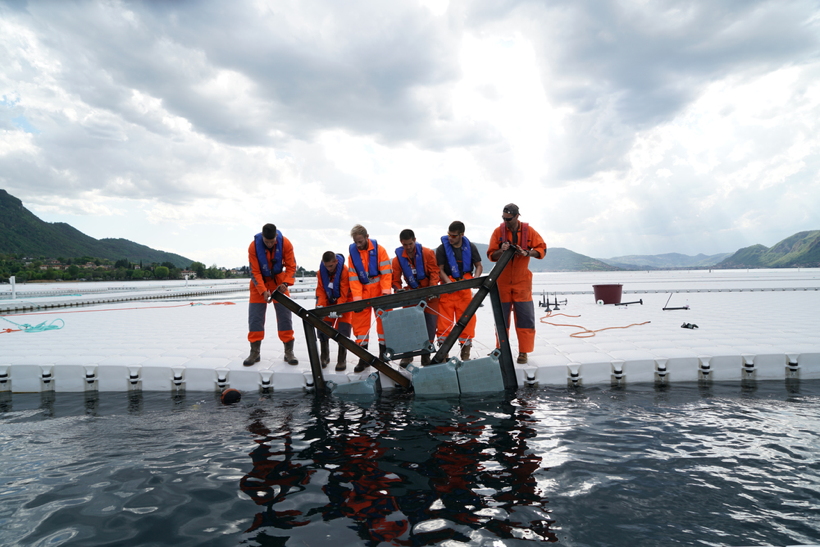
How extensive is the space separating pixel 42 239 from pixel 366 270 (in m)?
180

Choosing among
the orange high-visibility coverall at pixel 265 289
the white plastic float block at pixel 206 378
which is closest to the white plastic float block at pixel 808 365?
the orange high-visibility coverall at pixel 265 289

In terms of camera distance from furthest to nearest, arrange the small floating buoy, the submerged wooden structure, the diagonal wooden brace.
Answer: the diagonal wooden brace
the submerged wooden structure
the small floating buoy

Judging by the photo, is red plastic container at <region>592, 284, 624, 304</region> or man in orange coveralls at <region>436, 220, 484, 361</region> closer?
man in orange coveralls at <region>436, 220, 484, 361</region>

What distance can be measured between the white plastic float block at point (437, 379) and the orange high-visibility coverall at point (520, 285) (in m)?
1.18

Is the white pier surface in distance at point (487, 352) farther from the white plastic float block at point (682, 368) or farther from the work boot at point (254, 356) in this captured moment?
the work boot at point (254, 356)

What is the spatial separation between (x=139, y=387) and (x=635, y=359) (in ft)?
25.2

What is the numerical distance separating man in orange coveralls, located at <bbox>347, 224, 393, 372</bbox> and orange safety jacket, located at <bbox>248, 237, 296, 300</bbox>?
0.95 m

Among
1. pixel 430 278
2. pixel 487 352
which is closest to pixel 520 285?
pixel 430 278

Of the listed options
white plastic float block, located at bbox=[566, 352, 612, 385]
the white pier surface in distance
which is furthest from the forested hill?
white plastic float block, located at bbox=[566, 352, 612, 385]

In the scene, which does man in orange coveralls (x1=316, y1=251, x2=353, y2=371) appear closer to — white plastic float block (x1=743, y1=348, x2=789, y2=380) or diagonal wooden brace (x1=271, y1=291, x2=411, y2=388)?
diagonal wooden brace (x1=271, y1=291, x2=411, y2=388)

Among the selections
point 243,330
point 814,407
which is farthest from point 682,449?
point 243,330

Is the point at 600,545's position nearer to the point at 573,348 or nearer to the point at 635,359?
the point at 635,359

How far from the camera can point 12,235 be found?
434ft

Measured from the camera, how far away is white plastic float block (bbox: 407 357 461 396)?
5.88 metres
